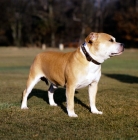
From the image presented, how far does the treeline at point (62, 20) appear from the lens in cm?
7681

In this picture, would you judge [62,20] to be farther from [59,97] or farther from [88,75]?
[88,75]

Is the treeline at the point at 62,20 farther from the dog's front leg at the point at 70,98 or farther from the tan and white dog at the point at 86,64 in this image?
the dog's front leg at the point at 70,98

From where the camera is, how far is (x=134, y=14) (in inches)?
2948

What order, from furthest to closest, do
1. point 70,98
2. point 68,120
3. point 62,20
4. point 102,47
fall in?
point 62,20 < point 70,98 < point 102,47 < point 68,120

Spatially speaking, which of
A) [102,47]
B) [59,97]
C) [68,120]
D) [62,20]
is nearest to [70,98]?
[68,120]

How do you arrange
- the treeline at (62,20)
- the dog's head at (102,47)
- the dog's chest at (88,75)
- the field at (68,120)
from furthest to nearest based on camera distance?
the treeline at (62,20) → the dog's chest at (88,75) → the dog's head at (102,47) → the field at (68,120)

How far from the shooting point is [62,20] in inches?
3228

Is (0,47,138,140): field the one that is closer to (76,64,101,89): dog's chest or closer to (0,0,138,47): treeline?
(76,64,101,89): dog's chest

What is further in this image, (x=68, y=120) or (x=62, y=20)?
(x=62, y=20)

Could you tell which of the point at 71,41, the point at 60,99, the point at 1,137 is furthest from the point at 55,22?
the point at 1,137

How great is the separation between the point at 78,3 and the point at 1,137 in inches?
3207

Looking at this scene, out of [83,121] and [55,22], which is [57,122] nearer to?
[83,121]

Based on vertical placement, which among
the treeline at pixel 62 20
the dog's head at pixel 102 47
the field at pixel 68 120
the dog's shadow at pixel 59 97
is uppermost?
the dog's head at pixel 102 47

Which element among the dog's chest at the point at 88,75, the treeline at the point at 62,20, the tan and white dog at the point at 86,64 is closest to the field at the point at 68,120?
the tan and white dog at the point at 86,64
